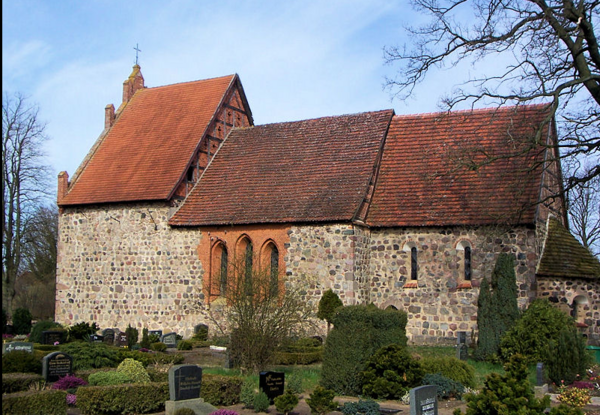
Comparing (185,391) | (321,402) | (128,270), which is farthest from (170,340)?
(321,402)

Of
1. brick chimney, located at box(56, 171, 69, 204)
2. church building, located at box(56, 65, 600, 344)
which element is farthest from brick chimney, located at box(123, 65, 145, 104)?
brick chimney, located at box(56, 171, 69, 204)

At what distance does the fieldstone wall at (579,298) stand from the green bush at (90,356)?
1194cm

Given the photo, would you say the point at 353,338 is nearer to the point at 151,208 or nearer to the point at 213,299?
the point at 213,299

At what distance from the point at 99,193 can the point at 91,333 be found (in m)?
5.73

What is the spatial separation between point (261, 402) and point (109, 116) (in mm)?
19955

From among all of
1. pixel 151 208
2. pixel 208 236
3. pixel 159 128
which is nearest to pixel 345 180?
pixel 208 236

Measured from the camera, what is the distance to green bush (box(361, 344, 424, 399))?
12992mm

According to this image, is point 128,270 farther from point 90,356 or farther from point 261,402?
point 261,402

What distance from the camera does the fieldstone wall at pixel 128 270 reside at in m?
23.6

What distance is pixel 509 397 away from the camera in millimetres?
8961

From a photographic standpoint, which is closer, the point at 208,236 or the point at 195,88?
the point at 208,236

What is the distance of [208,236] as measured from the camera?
23.4 meters

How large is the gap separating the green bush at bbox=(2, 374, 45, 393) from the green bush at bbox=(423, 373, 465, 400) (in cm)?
753

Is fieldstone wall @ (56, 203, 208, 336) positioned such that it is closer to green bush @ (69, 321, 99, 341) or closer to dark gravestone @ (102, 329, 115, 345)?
dark gravestone @ (102, 329, 115, 345)
